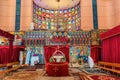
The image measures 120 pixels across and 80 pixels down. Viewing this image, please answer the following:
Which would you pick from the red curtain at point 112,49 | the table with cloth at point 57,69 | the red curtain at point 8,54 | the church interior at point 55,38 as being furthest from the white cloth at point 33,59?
the red curtain at point 112,49


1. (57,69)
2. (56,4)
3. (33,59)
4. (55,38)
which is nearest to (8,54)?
(33,59)

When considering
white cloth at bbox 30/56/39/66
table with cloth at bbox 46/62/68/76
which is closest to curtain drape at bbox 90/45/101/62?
white cloth at bbox 30/56/39/66

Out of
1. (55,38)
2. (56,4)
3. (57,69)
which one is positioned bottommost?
(57,69)

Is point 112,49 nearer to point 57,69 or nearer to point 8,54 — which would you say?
point 57,69

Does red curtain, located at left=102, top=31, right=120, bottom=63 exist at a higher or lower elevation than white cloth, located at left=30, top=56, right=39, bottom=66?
higher

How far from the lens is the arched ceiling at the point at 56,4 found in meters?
16.6

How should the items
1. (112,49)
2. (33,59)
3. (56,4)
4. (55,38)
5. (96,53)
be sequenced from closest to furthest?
(112,49) → (33,59) → (96,53) → (55,38) → (56,4)

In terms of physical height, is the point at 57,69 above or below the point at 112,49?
below

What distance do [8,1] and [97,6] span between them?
8802 millimetres

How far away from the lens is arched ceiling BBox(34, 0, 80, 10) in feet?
54.6

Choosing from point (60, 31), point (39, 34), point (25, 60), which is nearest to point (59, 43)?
point (60, 31)

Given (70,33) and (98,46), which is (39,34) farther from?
(98,46)

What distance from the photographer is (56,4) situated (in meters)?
17.6

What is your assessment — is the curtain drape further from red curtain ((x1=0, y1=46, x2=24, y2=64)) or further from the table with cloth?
red curtain ((x1=0, y1=46, x2=24, y2=64))
